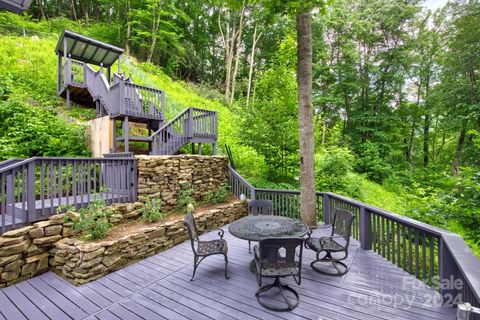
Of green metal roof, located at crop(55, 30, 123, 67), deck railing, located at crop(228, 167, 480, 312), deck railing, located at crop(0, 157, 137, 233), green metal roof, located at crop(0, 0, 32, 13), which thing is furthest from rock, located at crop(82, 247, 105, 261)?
green metal roof, located at crop(55, 30, 123, 67)

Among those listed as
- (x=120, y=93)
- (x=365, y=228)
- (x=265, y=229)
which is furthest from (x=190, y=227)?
(x=120, y=93)

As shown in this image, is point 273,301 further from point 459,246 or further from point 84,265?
point 84,265

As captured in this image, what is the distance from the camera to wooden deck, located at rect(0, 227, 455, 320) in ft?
8.61

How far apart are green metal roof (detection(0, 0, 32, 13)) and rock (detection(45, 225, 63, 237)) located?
9.67 ft

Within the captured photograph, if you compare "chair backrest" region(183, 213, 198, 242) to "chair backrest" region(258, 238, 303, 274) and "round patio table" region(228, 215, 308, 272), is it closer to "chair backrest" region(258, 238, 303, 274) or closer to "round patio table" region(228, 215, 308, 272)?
"round patio table" region(228, 215, 308, 272)

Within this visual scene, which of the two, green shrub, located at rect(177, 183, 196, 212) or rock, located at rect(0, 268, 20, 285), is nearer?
rock, located at rect(0, 268, 20, 285)

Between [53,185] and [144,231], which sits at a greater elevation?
[53,185]

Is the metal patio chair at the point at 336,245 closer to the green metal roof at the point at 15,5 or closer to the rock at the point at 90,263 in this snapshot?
the rock at the point at 90,263

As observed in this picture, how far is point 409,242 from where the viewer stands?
3.27 meters

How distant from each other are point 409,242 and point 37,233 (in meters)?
5.49

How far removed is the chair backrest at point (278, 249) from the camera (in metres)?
2.68

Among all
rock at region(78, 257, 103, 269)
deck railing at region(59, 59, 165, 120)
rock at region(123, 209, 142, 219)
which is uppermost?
deck railing at region(59, 59, 165, 120)

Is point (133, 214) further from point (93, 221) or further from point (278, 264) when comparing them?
point (278, 264)

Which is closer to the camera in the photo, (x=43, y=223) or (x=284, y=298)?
(x=284, y=298)
